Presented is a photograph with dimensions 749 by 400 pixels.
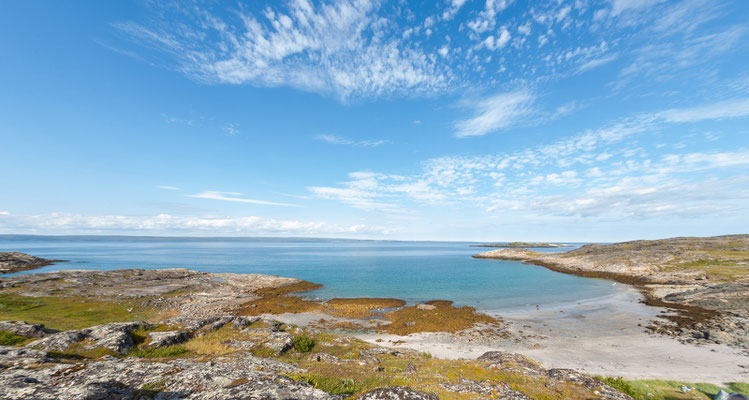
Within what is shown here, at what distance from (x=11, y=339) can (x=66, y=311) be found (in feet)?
81.1

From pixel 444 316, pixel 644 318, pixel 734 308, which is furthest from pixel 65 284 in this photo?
pixel 734 308

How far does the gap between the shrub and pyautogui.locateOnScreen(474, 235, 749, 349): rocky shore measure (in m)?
39.8

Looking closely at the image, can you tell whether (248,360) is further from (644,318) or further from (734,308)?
(734,308)

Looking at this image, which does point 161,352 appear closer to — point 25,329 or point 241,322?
point 241,322

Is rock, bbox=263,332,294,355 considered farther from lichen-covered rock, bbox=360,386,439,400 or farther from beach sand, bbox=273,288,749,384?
lichen-covered rock, bbox=360,386,439,400

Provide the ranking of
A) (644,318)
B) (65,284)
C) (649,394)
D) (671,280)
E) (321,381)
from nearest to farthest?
1. (321,381)
2. (649,394)
3. (644,318)
4. (65,284)
5. (671,280)

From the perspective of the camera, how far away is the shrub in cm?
2052

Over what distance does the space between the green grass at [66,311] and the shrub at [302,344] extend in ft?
79.3

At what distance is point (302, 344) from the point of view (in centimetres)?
2089

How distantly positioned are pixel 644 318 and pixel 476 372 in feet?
129

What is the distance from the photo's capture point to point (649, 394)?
16531 millimetres

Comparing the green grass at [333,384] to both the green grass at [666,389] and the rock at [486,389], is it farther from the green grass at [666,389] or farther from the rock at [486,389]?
the green grass at [666,389]

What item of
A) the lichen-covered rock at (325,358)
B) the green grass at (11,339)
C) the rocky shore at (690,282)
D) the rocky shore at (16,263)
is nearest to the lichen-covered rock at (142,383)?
the green grass at (11,339)

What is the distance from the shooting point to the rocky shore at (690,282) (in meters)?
31.8
